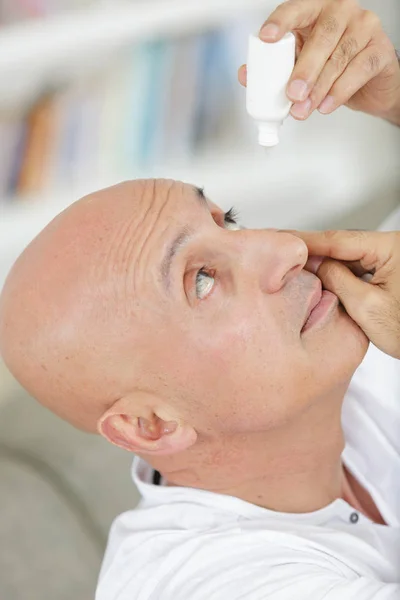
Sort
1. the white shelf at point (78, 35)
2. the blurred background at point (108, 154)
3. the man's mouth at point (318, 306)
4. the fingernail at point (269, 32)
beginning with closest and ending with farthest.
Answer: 1. the fingernail at point (269, 32)
2. the man's mouth at point (318, 306)
3. the blurred background at point (108, 154)
4. the white shelf at point (78, 35)

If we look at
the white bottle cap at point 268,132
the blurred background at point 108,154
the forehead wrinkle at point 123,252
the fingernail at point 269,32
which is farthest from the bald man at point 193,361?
the blurred background at point 108,154

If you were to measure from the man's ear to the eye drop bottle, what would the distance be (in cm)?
37

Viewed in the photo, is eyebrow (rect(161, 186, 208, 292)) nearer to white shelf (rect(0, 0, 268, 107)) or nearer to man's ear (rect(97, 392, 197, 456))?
man's ear (rect(97, 392, 197, 456))

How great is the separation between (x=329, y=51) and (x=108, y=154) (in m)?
1.13

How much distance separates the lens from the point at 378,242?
109 cm

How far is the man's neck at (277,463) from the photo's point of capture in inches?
42.7

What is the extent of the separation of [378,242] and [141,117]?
1215 mm

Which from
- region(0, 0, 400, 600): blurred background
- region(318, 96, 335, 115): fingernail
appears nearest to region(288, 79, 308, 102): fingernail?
region(318, 96, 335, 115): fingernail

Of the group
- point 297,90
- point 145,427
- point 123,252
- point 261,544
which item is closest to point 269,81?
point 297,90

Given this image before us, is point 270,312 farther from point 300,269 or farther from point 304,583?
point 304,583

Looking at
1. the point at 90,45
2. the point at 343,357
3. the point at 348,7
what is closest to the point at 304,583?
the point at 343,357

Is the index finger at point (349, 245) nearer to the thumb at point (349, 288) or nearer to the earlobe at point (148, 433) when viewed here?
the thumb at point (349, 288)

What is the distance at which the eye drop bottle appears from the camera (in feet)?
3.06

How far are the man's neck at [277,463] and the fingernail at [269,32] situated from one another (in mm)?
468
